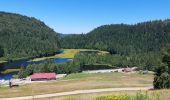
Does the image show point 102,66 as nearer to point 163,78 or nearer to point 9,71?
point 9,71

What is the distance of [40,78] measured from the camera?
4825 inches

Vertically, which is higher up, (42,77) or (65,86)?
(65,86)

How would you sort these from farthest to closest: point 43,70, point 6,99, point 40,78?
point 43,70
point 40,78
point 6,99

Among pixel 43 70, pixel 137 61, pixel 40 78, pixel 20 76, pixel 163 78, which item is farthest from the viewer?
pixel 137 61

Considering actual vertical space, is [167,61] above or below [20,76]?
above

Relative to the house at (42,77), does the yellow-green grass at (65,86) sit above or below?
above

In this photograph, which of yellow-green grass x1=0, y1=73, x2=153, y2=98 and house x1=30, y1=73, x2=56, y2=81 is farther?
house x1=30, y1=73, x2=56, y2=81

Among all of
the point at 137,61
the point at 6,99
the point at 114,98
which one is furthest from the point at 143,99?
the point at 137,61

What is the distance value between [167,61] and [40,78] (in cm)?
7520

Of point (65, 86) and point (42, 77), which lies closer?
point (65, 86)

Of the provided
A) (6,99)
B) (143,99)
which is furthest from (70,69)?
(143,99)

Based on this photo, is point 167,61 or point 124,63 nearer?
point 167,61

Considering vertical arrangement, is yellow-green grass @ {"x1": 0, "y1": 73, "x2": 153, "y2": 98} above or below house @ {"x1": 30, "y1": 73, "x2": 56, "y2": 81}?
above

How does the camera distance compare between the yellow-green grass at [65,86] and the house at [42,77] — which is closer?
the yellow-green grass at [65,86]
